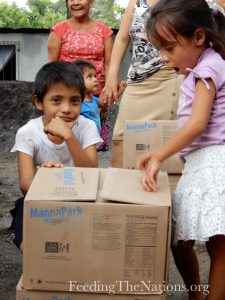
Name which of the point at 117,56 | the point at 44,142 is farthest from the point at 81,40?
the point at 44,142

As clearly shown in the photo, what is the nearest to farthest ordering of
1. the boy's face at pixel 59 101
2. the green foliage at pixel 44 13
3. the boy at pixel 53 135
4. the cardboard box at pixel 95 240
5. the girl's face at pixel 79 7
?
the cardboard box at pixel 95 240 < the boy at pixel 53 135 < the boy's face at pixel 59 101 < the girl's face at pixel 79 7 < the green foliage at pixel 44 13

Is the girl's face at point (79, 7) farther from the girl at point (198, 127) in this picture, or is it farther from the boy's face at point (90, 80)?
the girl at point (198, 127)

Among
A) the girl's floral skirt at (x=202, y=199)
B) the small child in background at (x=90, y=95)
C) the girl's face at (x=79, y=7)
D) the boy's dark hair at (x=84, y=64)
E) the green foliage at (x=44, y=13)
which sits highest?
the green foliage at (x=44, y=13)

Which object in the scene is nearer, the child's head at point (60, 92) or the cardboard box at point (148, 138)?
the child's head at point (60, 92)

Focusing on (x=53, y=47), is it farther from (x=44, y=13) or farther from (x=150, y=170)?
(x=44, y=13)

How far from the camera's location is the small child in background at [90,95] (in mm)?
Answer: 3945

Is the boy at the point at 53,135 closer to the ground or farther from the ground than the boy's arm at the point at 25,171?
farther from the ground

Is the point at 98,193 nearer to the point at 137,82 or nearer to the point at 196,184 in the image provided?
the point at 196,184

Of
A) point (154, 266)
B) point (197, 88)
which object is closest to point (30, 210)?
point (154, 266)

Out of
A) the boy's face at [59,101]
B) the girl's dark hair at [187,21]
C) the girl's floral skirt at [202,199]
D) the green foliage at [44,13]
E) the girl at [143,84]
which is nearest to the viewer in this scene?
the girl's floral skirt at [202,199]

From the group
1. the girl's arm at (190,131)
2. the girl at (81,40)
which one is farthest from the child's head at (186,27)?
the girl at (81,40)

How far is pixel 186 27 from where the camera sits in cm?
237

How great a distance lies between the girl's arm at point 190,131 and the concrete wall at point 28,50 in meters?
12.0

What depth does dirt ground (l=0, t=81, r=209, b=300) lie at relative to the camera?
325cm
